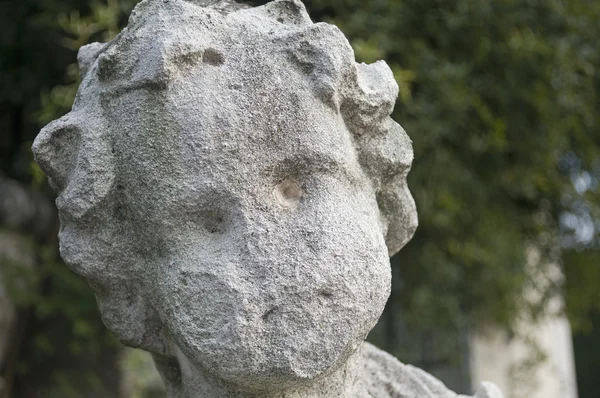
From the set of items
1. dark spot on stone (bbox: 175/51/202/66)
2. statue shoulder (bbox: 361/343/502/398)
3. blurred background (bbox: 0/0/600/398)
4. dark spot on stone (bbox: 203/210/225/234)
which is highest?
dark spot on stone (bbox: 175/51/202/66)

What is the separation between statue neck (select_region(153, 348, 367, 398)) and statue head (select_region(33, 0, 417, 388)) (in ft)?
0.12

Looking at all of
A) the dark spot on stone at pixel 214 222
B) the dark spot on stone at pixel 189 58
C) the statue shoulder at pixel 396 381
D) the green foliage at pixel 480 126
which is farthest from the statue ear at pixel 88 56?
the green foliage at pixel 480 126

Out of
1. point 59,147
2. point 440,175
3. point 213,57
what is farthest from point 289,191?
point 440,175

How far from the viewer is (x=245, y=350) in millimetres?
907

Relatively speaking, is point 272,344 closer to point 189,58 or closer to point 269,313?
point 269,313

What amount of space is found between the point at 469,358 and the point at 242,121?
3006mm

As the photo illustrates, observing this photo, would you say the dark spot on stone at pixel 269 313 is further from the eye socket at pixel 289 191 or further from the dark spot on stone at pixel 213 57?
the dark spot on stone at pixel 213 57

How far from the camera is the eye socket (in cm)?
99

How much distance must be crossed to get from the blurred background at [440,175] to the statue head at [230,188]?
0.92 metres

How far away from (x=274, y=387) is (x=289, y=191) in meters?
0.25

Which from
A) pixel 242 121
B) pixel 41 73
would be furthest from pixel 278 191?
pixel 41 73

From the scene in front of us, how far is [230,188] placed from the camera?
96 centimetres

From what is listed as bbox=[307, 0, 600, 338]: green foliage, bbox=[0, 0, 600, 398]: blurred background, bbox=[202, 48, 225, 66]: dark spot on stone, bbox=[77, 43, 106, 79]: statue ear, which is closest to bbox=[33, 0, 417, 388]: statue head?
bbox=[202, 48, 225, 66]: dark spot on stone

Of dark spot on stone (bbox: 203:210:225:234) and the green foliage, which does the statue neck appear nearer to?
dark spot on stone (bbox: 203:210:225:234)
